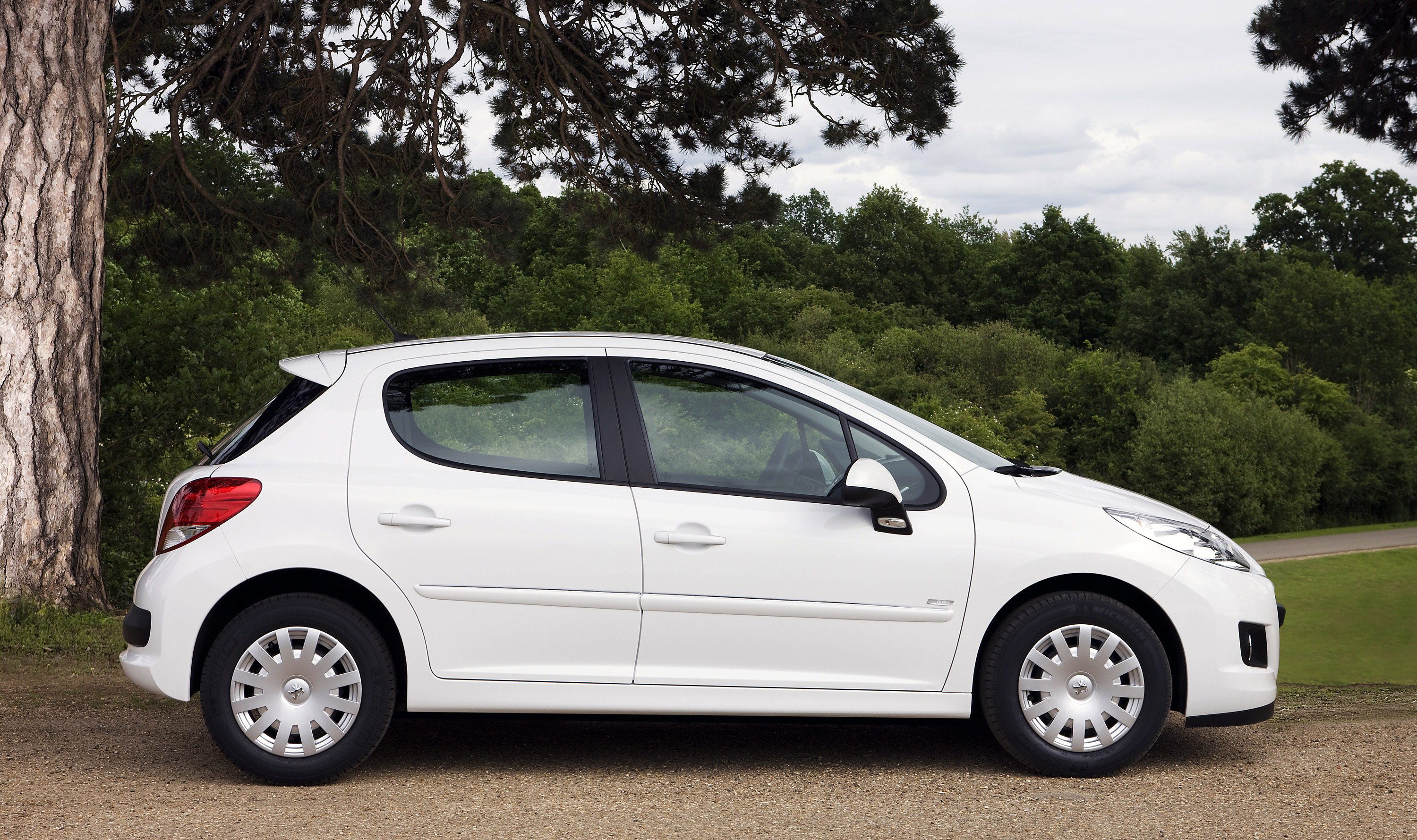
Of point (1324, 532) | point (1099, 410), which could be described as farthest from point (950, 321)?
point (1324, 532)

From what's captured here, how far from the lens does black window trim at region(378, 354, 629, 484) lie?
470cm

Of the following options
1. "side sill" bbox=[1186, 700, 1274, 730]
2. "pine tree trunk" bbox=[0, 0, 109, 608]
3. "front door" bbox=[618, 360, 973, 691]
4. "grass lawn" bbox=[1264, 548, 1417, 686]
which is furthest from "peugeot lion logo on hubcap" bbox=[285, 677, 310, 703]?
"grass lawn" bbox=[1264, 548, 1417, 686]

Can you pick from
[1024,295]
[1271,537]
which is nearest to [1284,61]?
[1271,537]

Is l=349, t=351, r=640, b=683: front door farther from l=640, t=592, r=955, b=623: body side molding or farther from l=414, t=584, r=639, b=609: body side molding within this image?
l=640, t=592, r=955, b=623: body side molding

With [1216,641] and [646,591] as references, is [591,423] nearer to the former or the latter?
[646,591]

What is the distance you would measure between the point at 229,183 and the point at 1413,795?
43.1ft

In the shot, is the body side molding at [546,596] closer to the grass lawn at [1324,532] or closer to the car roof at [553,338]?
the car roof at [553,338]

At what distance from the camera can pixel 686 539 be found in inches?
181

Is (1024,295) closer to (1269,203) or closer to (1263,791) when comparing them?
(1269,203)

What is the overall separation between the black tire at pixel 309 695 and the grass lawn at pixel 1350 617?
14.5m

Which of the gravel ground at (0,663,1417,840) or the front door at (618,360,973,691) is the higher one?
the front door at (618,360,973,691)

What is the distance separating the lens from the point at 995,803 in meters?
4.42

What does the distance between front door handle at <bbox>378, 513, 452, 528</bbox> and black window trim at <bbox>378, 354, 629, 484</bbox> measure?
0.21m

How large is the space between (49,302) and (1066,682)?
6.21 m
